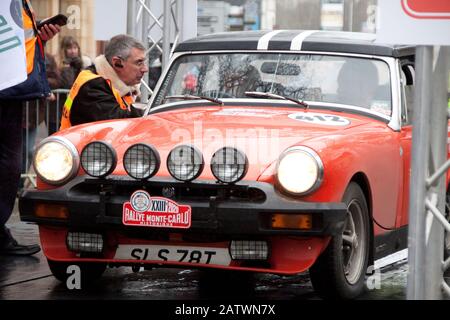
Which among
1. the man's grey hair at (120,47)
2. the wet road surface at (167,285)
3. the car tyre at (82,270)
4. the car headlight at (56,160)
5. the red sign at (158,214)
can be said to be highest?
the man's grey hair at (120,47)

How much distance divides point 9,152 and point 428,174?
13.1 ft

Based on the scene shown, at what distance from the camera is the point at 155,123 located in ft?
22.7

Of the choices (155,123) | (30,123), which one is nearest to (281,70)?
(155,123)

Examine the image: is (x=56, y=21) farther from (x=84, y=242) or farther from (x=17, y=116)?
(x=84, y=242)

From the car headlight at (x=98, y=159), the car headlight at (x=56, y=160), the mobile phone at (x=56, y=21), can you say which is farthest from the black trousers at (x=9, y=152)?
the car headlight at (x=98, y=159)

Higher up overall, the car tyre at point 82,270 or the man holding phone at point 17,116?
the man holding phone at point 17,116

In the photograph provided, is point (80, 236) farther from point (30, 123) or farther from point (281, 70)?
point (30, 123)

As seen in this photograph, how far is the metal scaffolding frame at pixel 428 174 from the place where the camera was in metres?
4.72

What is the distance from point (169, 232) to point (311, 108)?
1605 millimetres

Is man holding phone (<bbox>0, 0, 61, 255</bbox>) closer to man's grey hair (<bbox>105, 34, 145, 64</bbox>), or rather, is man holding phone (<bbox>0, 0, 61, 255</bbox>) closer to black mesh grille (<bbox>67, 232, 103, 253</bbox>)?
man's grey hair (<bbox>105, 34, 145, 64</bbox>)

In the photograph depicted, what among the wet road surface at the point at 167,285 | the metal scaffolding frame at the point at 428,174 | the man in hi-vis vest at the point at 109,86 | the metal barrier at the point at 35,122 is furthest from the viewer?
the metal barrier at the point at 35,122

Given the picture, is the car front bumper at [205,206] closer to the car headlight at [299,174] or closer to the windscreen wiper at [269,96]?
the car headlight at [299,174]

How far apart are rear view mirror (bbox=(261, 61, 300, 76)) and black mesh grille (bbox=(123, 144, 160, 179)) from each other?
5.37ft

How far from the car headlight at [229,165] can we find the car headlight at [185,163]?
9 centimetres
